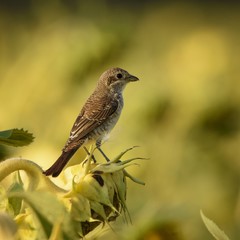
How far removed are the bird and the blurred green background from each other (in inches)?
2.1

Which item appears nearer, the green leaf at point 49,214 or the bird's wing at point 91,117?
the green leaf at point 49,214

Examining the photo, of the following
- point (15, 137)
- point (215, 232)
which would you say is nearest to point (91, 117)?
point (15, 137)

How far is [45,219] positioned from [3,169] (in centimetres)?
15

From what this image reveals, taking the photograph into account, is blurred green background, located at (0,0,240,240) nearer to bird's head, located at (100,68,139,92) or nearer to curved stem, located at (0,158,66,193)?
bird's head, located at (100,68,139,92)

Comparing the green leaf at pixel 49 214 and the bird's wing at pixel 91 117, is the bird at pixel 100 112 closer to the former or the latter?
the bird's wing at pixel 91 117

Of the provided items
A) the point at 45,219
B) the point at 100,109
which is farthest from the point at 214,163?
the point at 45,219

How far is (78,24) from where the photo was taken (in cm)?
421

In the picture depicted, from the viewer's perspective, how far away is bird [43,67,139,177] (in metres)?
2.61

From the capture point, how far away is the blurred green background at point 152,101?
3074 millimetres

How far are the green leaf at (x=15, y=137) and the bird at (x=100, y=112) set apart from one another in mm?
1030

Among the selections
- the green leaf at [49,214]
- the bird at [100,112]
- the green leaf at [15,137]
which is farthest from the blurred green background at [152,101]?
the green leaf at [49,214]

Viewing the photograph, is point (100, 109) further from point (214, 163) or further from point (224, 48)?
point (224, 48)

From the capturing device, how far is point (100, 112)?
118 inches

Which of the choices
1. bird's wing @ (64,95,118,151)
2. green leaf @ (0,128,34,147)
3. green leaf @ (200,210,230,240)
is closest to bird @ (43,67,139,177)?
bird's wing @ (64,95,118,151)
